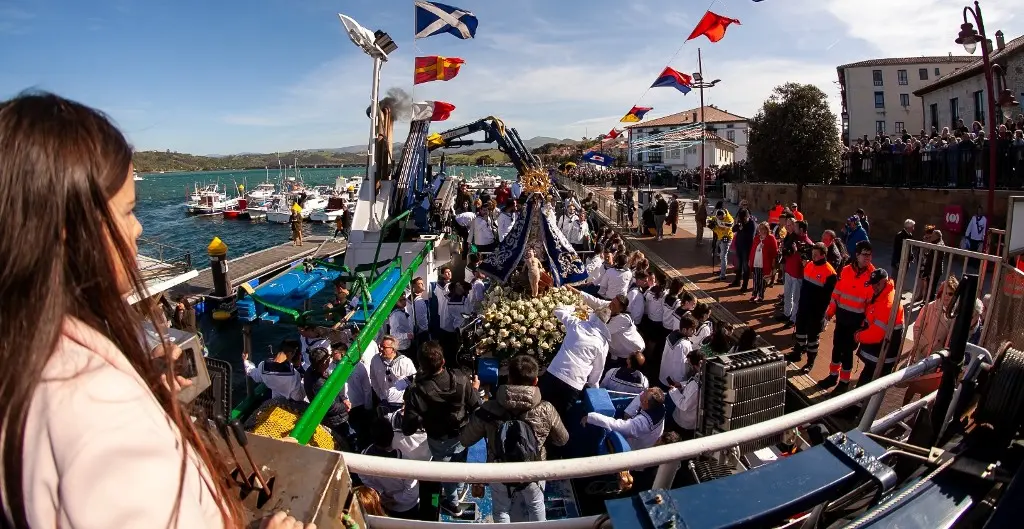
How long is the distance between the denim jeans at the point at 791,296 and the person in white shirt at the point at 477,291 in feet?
17.0

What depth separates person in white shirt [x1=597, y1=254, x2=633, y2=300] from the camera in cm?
902

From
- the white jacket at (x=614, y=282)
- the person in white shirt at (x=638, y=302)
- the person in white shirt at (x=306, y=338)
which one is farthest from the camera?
the white jacket at (x=614, y=282)

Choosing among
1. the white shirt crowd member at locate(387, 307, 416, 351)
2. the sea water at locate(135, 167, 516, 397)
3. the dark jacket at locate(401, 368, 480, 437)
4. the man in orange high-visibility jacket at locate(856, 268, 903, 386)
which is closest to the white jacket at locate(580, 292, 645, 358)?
the dark jacket at locate(401, 368, 480, 437)

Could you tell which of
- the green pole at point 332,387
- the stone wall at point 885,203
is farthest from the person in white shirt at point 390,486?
the stone wall at point 885,203

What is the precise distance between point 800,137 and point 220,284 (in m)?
18.8

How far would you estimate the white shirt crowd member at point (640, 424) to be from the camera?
461 centimetres

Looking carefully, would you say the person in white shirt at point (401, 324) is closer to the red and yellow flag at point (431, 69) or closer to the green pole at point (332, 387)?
the green pole at point (332, 387)

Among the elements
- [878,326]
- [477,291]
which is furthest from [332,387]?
[878,326]

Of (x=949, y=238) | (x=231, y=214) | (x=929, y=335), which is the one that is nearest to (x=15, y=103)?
(x=929, y=335)

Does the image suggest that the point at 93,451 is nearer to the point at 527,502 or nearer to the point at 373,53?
the point at 527,502

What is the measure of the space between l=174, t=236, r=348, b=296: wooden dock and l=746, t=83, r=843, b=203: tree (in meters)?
14.8

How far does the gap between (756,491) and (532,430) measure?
2076 mm

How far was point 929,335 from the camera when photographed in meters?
5.30

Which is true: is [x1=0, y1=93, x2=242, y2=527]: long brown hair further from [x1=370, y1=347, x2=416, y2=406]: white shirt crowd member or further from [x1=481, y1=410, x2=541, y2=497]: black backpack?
[x1=370, y1=347, x2=416, y2=406]: white shirt crowd member
